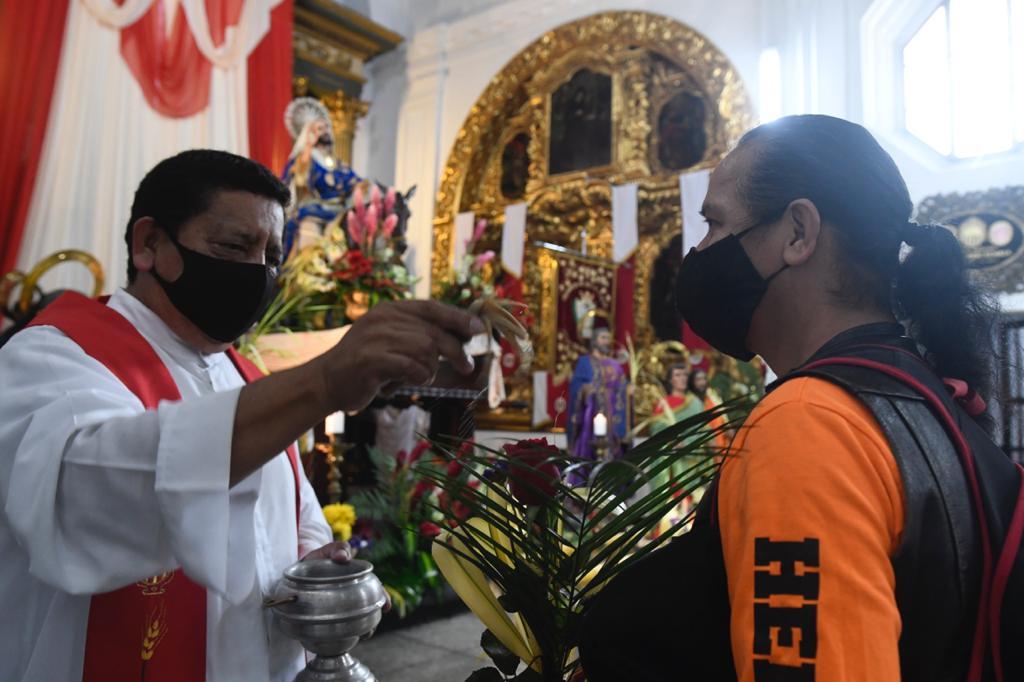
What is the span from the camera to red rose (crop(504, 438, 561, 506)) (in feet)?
2.97

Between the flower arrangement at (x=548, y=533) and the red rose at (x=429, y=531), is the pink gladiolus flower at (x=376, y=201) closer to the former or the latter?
the red rose at (x=429, y=531)

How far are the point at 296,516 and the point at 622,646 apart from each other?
1072 mm

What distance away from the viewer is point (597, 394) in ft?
23.3

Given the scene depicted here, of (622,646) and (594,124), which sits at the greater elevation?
(594,124)

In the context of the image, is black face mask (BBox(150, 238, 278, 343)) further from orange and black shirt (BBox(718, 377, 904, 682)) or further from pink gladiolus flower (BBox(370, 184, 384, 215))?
pink gladiolus flower (BBox(370, 184, 384, 215))

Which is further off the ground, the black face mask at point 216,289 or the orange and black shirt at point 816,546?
the black face mask at point 216,289

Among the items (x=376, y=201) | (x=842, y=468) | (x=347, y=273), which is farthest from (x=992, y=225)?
(x=842, y=468)

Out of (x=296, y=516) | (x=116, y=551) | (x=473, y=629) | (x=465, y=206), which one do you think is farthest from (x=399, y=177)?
(x=116, y=551)

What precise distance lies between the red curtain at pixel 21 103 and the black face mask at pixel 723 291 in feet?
18.9

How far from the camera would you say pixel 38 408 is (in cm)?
108

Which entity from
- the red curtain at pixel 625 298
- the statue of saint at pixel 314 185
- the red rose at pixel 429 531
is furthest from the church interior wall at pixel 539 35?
the red rose at pixel 429 531

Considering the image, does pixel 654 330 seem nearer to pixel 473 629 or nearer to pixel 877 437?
pixel 473 629

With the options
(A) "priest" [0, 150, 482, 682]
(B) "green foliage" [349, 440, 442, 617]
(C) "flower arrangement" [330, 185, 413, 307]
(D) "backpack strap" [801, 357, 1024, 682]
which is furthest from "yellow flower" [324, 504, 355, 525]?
(D) "backpack strap" [801, 357, 1024, 682]

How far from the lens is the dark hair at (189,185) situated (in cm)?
150
